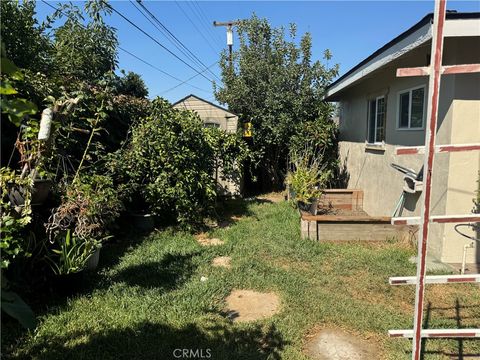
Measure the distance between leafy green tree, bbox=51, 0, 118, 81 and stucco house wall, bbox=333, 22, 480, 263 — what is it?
5049mm

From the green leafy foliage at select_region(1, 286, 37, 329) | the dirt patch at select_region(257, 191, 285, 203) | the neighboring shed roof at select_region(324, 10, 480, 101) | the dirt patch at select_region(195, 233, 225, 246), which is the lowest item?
the dirt patch at select_region(257, 191, 285, 203)

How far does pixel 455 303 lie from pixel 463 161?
5.51ft

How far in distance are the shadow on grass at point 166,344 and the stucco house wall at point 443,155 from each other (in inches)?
109

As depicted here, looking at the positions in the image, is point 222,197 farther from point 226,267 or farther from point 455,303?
point 455,303

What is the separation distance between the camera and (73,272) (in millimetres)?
3492

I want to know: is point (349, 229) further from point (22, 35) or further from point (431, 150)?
point (22, 35)

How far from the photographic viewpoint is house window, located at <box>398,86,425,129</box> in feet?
17.3

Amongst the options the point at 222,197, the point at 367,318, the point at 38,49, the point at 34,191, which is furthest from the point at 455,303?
the point at 38,49

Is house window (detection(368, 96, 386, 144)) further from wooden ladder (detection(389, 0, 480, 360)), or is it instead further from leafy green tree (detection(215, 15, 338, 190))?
wooden ladder (detection(389, 0, 480, 360))

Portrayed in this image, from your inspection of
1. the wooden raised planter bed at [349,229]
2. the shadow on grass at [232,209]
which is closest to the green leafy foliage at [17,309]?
the wooden raised planter bed at [349,229]

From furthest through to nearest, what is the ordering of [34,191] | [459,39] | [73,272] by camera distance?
[459,39] → [73,272] → [34,191]

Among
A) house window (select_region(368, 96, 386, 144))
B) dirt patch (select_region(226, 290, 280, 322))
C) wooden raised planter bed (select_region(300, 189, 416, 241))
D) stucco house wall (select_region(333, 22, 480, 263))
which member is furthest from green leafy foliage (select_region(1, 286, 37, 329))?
house window (select_region(368, 96, 386, 144))

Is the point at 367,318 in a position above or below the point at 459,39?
below

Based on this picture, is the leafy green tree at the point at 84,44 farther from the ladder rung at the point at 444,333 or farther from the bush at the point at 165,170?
the ladder rung at the point at 444,333
